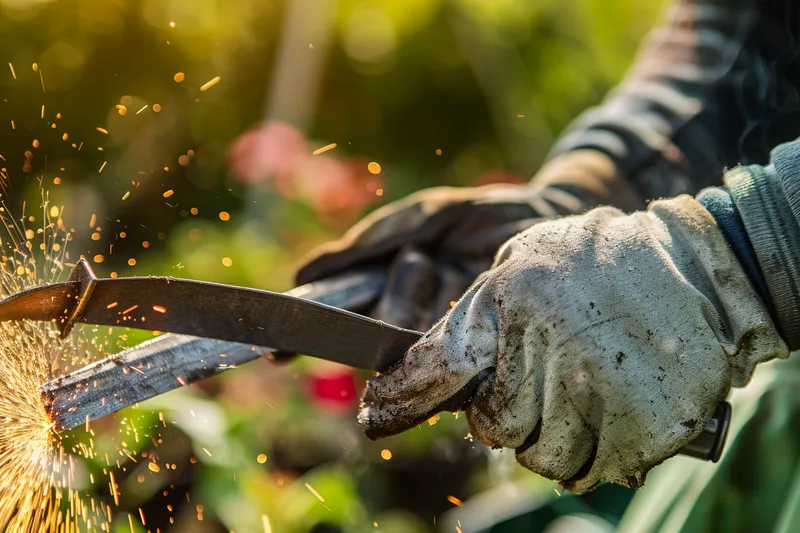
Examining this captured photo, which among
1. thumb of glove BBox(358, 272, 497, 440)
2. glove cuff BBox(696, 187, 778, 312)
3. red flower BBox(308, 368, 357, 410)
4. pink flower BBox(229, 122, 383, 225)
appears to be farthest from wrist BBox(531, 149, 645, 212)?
pink flower BBox(229, 122, 383, 225)

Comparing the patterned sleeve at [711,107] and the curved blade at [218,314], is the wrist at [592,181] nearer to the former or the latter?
the patterned sleeve at [711,107]

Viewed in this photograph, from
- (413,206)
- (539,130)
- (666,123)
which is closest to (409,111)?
(539,130)

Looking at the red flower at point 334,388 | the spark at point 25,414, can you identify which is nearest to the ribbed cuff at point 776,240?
the spark at point 25,414

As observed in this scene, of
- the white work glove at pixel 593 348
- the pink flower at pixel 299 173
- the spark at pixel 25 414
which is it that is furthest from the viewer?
the pink flower at pixel 299 173

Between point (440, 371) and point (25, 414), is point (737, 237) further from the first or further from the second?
point (25, 414)

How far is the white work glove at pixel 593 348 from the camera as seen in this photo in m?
1.26

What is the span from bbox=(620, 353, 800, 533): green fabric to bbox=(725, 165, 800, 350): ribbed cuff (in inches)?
20.5

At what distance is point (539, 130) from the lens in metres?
4.62

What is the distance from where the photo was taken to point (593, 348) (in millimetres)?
1253

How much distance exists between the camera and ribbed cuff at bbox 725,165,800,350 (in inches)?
51.9

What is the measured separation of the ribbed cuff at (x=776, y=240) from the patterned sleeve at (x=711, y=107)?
35.2 inches

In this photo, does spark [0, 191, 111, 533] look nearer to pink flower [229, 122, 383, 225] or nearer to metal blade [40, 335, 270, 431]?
metal blade [40, 335, 270, 431]

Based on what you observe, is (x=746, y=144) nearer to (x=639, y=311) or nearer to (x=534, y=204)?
(x=534, y=204)

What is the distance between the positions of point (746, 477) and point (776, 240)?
72 centimetres
